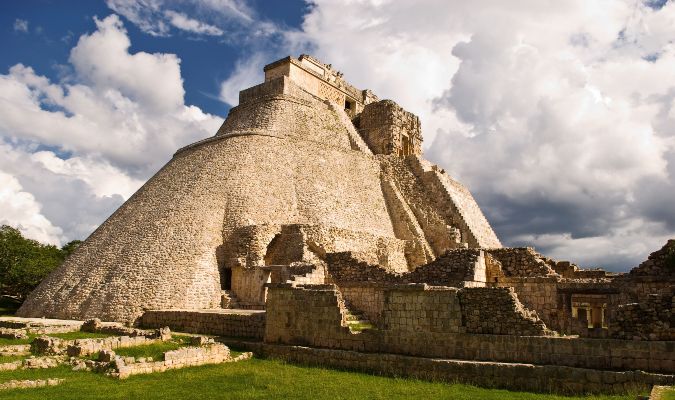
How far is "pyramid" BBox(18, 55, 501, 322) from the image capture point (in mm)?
21859

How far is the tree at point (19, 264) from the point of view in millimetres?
33688

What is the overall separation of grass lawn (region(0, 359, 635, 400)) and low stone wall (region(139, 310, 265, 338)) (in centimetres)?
377

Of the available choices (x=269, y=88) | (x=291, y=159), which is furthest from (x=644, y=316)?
(x=269, y=88)

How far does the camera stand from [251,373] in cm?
1224

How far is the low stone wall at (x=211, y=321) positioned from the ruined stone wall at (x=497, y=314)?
668 centimetres

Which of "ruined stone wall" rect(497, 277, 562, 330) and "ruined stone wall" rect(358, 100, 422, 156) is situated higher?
"ruined stone wall" rect(358, 100, 422, 156)

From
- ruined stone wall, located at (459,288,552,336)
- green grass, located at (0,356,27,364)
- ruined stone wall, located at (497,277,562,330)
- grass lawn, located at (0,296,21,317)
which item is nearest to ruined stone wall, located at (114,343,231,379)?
green grass, located at (0,356,27,364)

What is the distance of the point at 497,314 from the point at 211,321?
984 centimetres

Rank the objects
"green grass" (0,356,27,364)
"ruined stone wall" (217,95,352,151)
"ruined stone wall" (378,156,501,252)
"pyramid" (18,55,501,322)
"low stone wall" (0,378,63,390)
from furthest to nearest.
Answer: "ruined stone wall" (217,95,352,151)
"ruined stone wall" (378,156,501,252)
"pyramid" (18,55,501,322)
"green grass" (0,356,27,364)
"low stone wall" (0,378,63,390)

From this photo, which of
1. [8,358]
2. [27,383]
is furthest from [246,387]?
[8,358]

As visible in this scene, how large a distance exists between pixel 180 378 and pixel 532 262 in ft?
37.8

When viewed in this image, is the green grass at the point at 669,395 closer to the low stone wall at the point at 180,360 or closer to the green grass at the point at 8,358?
the low stone wall at the point at 180,360

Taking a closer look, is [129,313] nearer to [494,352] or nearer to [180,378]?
[180,378]

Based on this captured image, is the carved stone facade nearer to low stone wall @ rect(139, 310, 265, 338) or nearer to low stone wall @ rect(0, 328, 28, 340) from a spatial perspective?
low stone wall @ rect(139, 310, 265, 338)
